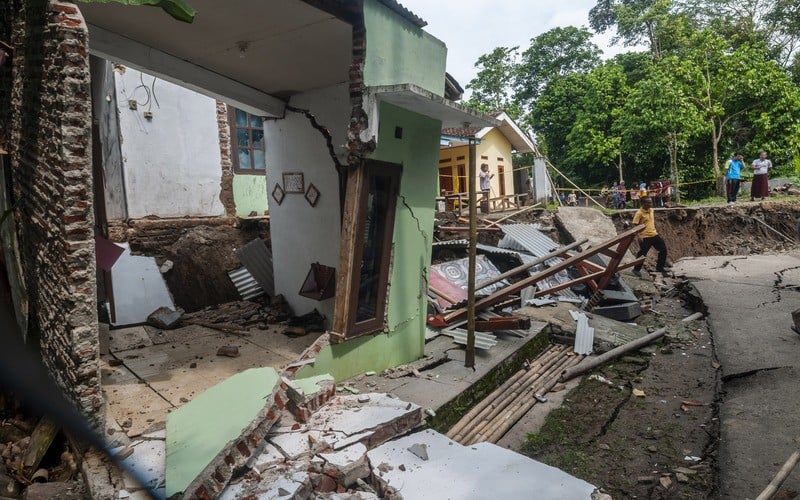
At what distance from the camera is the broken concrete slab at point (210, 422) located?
2852 mm

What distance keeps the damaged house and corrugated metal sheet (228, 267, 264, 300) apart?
0.93 metres

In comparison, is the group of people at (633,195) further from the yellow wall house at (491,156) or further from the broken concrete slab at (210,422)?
the broken concrete slab at (210,422)

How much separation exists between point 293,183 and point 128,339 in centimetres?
295

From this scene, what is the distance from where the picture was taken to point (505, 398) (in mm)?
5504

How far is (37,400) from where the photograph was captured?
428 cm

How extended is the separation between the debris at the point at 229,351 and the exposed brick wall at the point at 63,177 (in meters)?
1.74

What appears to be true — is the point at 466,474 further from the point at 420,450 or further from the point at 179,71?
the point at 179,71

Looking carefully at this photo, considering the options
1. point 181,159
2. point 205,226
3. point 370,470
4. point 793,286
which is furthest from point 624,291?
point 181,159

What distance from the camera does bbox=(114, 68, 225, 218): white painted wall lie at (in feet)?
25.5

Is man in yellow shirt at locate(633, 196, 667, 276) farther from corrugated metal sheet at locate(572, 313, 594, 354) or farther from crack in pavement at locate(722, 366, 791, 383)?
crack in pavement at locate(722, 366, 791, 383)

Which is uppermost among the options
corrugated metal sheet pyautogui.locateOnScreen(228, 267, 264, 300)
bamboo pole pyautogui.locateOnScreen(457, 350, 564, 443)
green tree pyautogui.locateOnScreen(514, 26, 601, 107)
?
green tree pyautogui.locateOnScreen(514, 26, 601, 107)

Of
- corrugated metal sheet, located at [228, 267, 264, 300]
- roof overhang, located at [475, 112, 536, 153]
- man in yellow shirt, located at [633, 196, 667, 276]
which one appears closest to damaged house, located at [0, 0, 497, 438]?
corrugated metal sheet, located at [228, 267, 264, 300]

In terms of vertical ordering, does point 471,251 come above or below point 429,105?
below

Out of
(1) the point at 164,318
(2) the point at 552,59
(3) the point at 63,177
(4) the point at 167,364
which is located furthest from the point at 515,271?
(2) the point at 552,59
